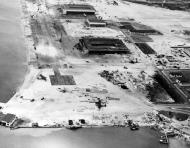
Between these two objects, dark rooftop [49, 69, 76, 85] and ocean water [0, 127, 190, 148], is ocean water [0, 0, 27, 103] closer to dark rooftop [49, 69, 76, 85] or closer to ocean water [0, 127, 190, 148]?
dark rooftop [49, 69, 76, 85]

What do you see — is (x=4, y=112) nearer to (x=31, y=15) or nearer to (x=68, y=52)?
(x=68, y=52)

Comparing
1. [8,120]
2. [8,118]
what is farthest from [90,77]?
[8,120]

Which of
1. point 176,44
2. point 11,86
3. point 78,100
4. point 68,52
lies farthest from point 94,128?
point 176,44

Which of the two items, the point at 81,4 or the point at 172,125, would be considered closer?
the point at 172,125

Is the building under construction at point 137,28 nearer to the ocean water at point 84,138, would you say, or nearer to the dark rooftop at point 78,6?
the dark rooftop at point 78,6

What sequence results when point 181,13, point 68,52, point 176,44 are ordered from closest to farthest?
point 68,52, point 176,44, point 181,13

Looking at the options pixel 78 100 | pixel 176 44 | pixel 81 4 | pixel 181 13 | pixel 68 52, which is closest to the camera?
pixel 78 100

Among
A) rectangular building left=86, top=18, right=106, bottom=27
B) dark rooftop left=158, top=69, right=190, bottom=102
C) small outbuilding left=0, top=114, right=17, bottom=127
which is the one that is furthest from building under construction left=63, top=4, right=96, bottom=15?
small outbuilding left=0, top=114, right=17, bottom=127
